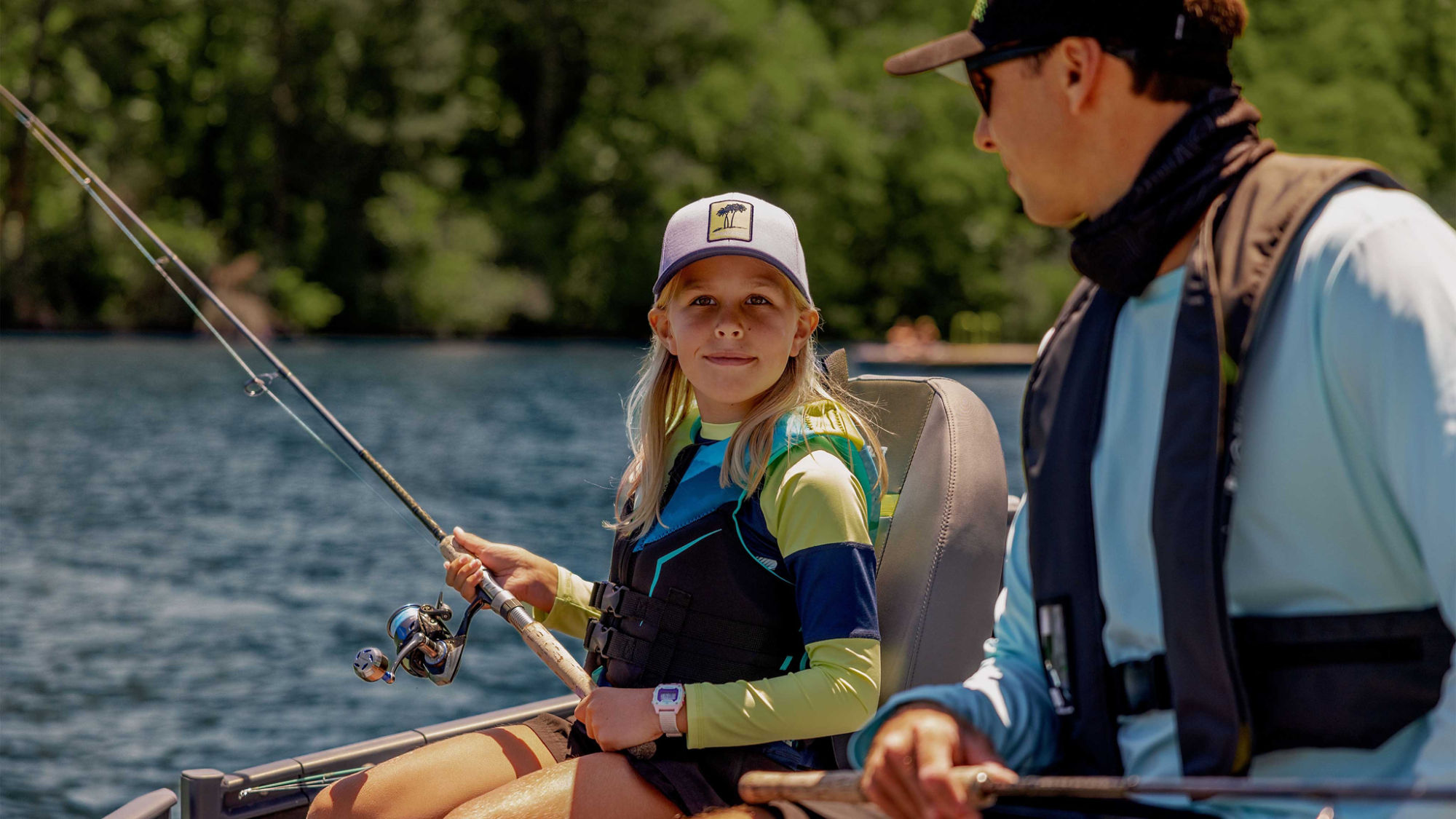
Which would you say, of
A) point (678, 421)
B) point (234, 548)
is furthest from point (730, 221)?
point (234, 548)

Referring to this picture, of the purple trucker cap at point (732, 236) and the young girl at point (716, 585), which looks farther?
the purple trucker cap at point (732, 236)

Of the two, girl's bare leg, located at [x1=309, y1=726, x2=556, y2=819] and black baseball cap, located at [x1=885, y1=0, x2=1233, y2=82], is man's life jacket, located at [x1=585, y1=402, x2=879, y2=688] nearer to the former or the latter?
girl's bare leg, located at [x1=309, y1=726, x2=556, y2=819]

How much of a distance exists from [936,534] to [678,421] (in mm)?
495

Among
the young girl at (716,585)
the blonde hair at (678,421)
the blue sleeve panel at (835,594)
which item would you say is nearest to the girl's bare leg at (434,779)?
the young girl at (716,585)

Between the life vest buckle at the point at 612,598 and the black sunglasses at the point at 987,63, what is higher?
the black sunglasses at the point at 987,63

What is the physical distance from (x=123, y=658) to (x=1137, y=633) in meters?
9.65

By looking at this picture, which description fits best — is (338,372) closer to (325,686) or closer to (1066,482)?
(325,686)

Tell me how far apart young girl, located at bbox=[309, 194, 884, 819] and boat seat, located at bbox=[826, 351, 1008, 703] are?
3.9 inches

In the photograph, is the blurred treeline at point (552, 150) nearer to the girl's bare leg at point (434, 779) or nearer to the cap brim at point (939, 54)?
the girl's bare leg at point (434, 779)

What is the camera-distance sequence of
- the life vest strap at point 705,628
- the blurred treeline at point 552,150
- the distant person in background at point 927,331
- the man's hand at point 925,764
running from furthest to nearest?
the blurred treeline at point 552,150 < the distant person in background at point 927,331 < the life vest strap at point 705,628 < the man's hand at point 925,764

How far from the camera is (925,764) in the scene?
4.69 ft

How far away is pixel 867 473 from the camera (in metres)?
2.37

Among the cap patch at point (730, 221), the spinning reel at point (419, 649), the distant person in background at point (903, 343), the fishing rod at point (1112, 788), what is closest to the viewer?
the fishing rod at point (1112, 788)

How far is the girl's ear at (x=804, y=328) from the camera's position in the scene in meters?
2.44
